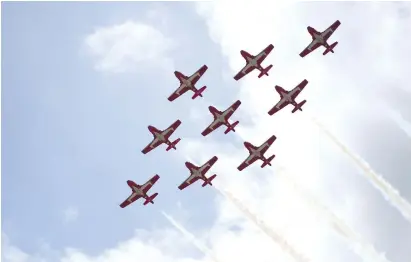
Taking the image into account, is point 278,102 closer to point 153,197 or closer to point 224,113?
point 224,113

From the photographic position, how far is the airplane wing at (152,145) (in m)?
182

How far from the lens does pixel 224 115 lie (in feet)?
590

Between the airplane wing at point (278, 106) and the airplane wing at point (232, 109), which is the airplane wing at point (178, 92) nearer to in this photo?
the airplane wing at point (232, 109)

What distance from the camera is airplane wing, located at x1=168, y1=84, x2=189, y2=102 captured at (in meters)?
177

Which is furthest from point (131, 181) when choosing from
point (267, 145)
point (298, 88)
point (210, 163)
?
point (298, 88)

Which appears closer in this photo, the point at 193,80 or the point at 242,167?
the point at 193,80

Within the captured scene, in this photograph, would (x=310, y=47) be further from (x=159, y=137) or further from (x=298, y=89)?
(x=159, y=137)

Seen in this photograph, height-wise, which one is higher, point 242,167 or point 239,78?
point 239,78

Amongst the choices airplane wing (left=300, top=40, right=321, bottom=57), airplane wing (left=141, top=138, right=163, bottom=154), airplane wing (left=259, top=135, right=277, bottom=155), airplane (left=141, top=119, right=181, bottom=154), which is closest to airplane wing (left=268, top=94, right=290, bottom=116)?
airplane wing (left=259, top=135, right=277, bottom=155)

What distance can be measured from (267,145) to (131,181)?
109ft

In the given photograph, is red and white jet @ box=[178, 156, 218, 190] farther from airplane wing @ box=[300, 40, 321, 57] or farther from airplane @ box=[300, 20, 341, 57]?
airplane @ box=[300, 20, 341, 57]

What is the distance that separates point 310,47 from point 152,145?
4303cm

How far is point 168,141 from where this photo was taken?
180000mm

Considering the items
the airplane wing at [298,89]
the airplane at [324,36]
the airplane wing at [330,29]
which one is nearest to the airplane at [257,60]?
the airplane wing at [298,89]
